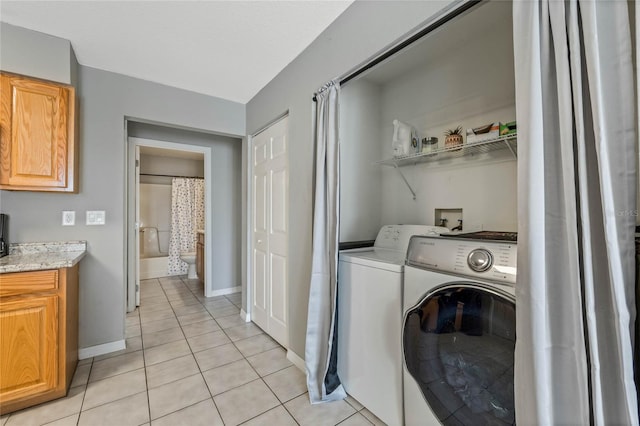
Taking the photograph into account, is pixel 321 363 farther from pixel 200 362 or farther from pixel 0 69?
pixel 0 69

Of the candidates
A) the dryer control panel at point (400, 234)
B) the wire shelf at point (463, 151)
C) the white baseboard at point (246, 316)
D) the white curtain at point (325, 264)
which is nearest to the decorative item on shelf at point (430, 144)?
the wire shelf at point (463, 151)

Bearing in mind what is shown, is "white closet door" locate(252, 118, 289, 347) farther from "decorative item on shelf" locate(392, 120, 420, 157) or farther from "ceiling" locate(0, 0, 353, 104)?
"decorative item on shelf" locate(392, 120, 420, 157)

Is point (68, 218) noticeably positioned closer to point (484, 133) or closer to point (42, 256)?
point (42, 256)

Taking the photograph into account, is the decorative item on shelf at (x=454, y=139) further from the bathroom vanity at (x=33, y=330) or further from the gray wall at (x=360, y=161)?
the bathroom vanity at (x=33, y=330)

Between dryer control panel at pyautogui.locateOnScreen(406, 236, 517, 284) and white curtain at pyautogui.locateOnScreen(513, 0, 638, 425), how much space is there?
12 cm

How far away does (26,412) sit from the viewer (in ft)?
5.46

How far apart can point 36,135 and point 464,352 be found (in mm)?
2859

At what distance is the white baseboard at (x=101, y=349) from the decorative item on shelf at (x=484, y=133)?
3174 millimetres

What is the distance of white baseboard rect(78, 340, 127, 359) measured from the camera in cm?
230

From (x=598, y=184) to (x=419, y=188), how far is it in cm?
142

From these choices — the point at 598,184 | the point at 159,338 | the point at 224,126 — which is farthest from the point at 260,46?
the point at 159,338

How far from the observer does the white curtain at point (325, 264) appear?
176 centimetres

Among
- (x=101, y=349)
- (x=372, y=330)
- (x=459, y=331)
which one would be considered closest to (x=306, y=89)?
(x=372, y=330)

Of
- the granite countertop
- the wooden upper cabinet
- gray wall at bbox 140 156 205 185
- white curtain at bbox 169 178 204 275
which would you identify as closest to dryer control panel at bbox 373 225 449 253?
the granite countertop
